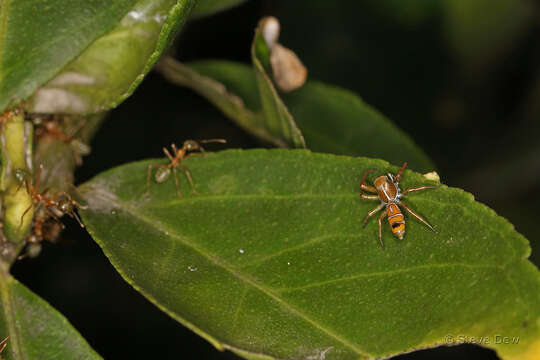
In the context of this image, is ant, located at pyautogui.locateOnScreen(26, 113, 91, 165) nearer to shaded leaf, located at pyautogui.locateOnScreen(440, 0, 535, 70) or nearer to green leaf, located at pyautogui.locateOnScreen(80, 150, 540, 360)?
green leaf, located at pyautogui.locateOnScreen(80, 150, 540, 360)

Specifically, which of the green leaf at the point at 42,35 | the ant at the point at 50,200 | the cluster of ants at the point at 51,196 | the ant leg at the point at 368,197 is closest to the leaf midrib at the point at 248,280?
the cluster of ants at the point at 51,196

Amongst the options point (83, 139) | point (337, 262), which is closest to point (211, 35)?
point (83, 139)

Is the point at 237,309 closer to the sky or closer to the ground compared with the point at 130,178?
closer to the ground

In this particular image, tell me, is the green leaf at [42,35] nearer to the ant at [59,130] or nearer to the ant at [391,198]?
the ant at [59,130]

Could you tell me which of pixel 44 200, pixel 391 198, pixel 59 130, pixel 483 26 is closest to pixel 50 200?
pixel 44 200

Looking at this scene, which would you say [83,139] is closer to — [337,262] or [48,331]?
[48,331]

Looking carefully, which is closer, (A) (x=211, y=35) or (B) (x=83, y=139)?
(B) (x=83, y=139)

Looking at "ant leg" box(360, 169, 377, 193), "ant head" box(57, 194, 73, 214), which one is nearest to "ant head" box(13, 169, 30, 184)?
"ant head" box(57, 194, 73, 214)
